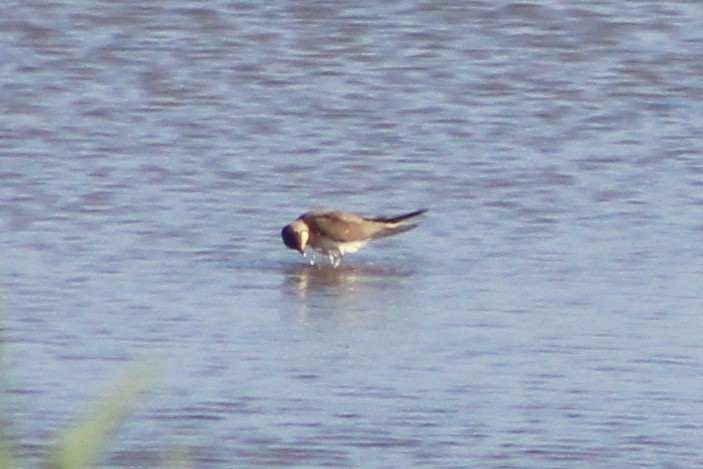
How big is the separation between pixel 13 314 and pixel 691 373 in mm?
2200

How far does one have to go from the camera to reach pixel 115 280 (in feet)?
25.6

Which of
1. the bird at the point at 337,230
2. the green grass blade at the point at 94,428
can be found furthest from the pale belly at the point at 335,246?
the green grass blade at the point at 94,428

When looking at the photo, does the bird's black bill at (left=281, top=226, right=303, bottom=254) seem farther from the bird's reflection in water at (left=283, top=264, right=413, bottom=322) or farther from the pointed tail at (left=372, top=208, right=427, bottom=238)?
the pointed tail at (left=372, top=208, right=427, bottom=238)

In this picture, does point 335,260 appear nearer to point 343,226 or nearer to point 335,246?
point 335,246

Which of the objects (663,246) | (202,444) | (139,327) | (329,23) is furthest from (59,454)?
(329,23)

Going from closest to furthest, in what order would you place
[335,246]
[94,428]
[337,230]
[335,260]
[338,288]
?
[94,428]
[338,288]
[337,230]
[335,246]
[335,260]

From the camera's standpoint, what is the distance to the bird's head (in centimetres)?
846

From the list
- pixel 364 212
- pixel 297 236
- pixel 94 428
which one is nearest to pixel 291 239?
pixel 297 236

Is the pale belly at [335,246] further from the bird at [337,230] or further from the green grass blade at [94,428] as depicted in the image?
the green grass blade at [94,428]

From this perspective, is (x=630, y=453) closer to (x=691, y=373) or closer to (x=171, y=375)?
(x=691, y=373)

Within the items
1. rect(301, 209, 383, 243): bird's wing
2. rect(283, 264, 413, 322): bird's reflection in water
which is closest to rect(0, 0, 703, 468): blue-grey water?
rect(283, 264, 413, 322): bird's reflection in water

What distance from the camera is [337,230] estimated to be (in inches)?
332

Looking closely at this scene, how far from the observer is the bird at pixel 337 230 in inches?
332

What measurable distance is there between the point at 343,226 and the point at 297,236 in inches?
7.1
